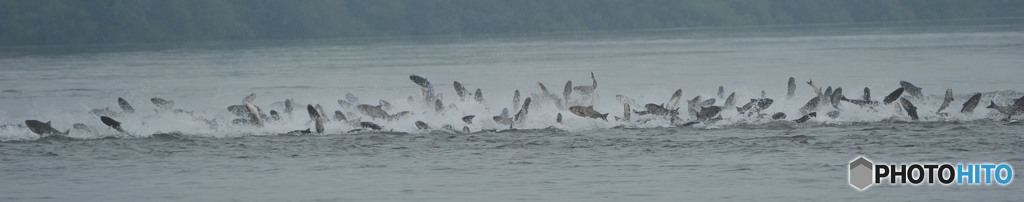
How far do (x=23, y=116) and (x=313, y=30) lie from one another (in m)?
109

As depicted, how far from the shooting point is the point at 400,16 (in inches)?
5876

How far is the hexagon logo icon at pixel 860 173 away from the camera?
60.6 ft

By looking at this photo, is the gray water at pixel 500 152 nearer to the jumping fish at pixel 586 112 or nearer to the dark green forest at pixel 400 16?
the jumping fish at pixel 586 112

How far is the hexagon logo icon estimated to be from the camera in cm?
1846

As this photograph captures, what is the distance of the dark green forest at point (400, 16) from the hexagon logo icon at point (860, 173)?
10768 cm

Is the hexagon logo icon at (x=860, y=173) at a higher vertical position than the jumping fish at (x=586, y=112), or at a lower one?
lower

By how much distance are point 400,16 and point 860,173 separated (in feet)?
429

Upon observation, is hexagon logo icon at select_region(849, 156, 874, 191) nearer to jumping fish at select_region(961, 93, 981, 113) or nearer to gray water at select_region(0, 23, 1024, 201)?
gray water at select_region(0, 23, 1024, 201)

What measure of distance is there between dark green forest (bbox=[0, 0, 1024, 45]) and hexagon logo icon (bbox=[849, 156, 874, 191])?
10768 cm

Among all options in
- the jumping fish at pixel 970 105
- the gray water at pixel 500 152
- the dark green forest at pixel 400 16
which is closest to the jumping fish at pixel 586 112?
the gray water at pixel 500 152

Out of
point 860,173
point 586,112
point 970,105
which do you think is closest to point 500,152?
point 586,112

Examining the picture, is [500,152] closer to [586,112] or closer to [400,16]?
[586,112]

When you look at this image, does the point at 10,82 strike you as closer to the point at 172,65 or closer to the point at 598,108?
the point at 172,65

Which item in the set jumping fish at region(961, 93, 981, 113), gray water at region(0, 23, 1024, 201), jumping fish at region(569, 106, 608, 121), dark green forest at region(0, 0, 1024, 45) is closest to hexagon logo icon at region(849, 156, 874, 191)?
gray water at region(0, 23, 1024, 201)
